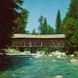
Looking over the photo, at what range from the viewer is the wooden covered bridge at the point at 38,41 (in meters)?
42.9

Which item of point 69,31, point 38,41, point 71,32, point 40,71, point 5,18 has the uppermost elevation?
point 69,31

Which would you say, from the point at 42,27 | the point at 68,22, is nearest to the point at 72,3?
the point at 68,22

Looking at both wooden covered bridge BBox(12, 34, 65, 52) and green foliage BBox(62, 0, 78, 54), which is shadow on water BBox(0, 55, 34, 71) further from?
wooden covered bridge BBox(12, 34, 65, 52)

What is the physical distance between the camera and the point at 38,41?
43281 mm

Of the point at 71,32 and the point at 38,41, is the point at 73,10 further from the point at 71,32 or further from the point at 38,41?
the point at 38,41

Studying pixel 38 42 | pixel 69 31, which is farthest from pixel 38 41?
pixel 69 31

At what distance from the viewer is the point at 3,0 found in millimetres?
12859

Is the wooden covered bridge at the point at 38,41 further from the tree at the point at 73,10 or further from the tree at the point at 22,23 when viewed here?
the tree at the point at 22,23

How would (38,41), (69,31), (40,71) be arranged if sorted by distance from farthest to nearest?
(38,41), (69,31), (40,71)

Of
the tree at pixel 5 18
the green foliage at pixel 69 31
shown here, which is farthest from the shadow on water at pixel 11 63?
the green foliage at pixel 69 31

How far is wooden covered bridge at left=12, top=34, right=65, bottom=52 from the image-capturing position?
1691 inches

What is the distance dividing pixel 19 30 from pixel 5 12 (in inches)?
1557

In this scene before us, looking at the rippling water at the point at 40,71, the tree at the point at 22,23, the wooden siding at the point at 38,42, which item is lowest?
the rippling water at the point at 40,71

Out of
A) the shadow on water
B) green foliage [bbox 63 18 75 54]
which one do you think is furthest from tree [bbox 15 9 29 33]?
the shadow on water
